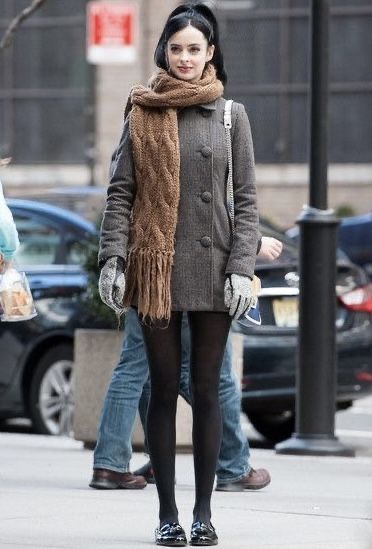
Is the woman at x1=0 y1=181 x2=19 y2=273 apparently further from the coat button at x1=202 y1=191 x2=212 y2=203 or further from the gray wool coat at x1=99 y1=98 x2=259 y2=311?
the coat button at x1=202 y1=191 x2=212 y2=203

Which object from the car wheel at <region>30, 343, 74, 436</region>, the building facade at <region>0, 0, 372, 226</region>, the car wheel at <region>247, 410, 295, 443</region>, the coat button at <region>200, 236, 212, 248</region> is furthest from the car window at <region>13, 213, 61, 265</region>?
the building facade at <region>0, 0, 372, 226</region>

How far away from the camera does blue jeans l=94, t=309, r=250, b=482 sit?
26.1 ft

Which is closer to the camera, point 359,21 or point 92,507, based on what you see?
point 92,507

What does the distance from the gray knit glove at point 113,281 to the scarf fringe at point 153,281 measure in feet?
0.20

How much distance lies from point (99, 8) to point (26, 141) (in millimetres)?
12017

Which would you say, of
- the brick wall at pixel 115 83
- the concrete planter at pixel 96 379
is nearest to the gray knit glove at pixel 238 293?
the concrete planter at pixel 96 379

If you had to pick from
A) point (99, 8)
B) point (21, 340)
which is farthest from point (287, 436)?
point (99, 8)

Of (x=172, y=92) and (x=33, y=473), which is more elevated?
(x=172, y=92)

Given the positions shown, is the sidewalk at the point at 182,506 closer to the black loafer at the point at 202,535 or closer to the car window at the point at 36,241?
the black loafer at the point at 202,535

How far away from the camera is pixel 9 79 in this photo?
36.0 m

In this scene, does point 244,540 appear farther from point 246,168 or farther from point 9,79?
point 9,79

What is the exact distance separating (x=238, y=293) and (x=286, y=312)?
16.0 feet

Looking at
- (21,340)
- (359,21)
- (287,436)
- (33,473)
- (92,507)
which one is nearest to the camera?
(92,507)

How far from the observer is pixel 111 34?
2450 cm
